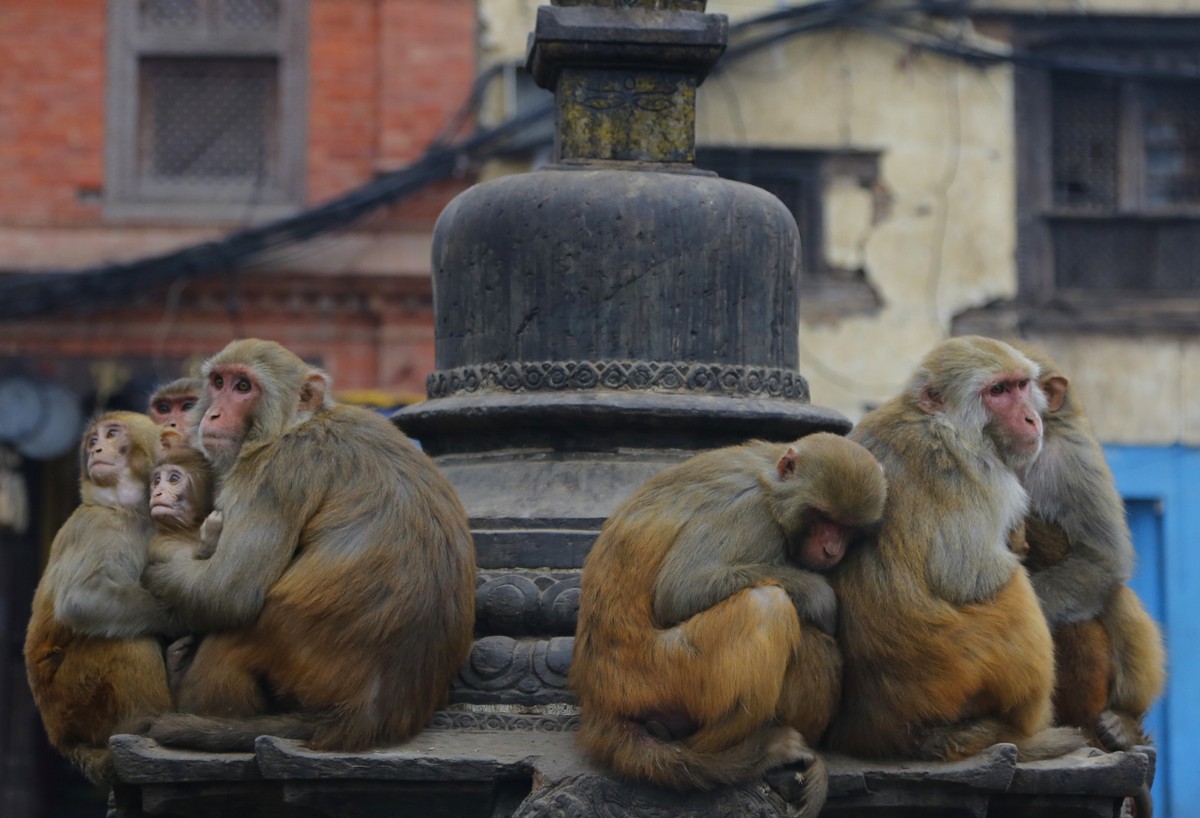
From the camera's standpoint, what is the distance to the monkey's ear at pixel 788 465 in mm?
3350

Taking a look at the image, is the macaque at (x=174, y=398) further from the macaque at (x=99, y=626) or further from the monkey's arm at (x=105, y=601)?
the monkey's arm at (x=105, y=601)

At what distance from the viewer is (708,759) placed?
3.21 m

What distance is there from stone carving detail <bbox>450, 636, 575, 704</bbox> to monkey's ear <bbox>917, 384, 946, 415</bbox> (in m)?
0.86

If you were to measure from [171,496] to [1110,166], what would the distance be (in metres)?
8.42

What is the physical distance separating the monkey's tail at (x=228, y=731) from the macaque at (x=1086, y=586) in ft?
5.05

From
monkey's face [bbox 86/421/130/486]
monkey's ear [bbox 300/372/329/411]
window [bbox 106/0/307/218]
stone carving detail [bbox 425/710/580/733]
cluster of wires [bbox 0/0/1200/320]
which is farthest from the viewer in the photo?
window [bbox 106/0/307/218]

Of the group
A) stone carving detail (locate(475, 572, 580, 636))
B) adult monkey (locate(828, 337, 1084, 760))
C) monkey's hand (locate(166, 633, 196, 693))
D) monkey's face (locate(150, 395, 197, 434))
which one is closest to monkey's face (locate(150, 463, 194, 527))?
monkey's hand (locate(166, 633, 196, 693))

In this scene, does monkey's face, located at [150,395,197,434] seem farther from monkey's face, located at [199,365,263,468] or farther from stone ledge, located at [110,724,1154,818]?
stone ledge, located at [110,724,1154,818]

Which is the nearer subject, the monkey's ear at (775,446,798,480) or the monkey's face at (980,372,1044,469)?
the monkey's ear at (775,446,798,480)

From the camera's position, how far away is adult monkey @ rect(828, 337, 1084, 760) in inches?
133

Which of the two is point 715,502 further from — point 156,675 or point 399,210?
point 399,210

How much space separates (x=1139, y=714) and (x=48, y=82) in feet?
27.2

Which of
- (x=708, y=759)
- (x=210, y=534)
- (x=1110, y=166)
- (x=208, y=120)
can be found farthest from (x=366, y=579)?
(x=1110, y=166)

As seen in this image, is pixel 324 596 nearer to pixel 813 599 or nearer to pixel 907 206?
pixel 813 599
